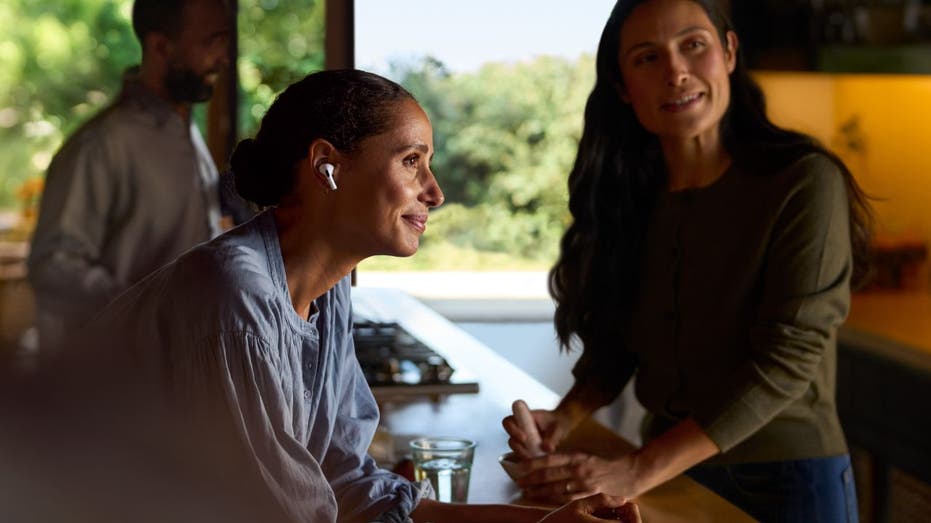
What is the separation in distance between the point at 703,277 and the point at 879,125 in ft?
7.81

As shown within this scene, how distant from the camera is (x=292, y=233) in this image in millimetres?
955

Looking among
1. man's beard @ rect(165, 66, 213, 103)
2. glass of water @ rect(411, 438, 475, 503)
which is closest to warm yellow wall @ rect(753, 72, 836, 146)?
man's beard @ rect(165, 66, 213, 103)

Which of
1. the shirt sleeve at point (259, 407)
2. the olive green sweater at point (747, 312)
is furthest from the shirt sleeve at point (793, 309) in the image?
the shirt sleeve at point (259, 407)

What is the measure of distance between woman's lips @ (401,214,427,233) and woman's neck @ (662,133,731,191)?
69 centimetres

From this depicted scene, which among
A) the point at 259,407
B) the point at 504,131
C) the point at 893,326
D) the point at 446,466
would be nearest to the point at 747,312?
the point at 446,466

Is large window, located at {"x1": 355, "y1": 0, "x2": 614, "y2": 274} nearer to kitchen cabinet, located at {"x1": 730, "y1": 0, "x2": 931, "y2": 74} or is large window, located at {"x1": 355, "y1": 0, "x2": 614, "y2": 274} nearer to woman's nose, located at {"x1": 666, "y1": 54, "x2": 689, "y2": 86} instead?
kitchen cabinet, located at {"x1": 730, "y1": 0, "x2": 931, "y2": 74}

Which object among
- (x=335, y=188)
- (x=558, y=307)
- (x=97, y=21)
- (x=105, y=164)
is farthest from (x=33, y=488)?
(x=97, y=21)

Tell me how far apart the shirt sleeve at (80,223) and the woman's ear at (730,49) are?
0.99m

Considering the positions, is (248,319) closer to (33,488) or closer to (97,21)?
(33,488)

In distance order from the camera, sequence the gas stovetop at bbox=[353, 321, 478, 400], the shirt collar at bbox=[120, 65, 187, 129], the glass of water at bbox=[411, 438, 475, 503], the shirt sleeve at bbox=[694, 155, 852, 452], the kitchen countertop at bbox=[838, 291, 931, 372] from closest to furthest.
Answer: the glass of water at bbox=[411, 438, 475, 503], the shirt sleeve at bbox=[694, 155, 852, 452], the gas stovetop at bbox=[353, 321, 478, 400], the shirt collar at bbox=[120, 65, 187, 129], the kitchen countertop at bbox=[838, 291, 931, 372]

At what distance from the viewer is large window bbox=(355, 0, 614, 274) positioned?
12.5 ft

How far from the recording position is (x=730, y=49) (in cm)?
152

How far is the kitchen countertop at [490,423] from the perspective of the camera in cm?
128

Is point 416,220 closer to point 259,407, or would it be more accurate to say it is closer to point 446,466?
point 259,407
